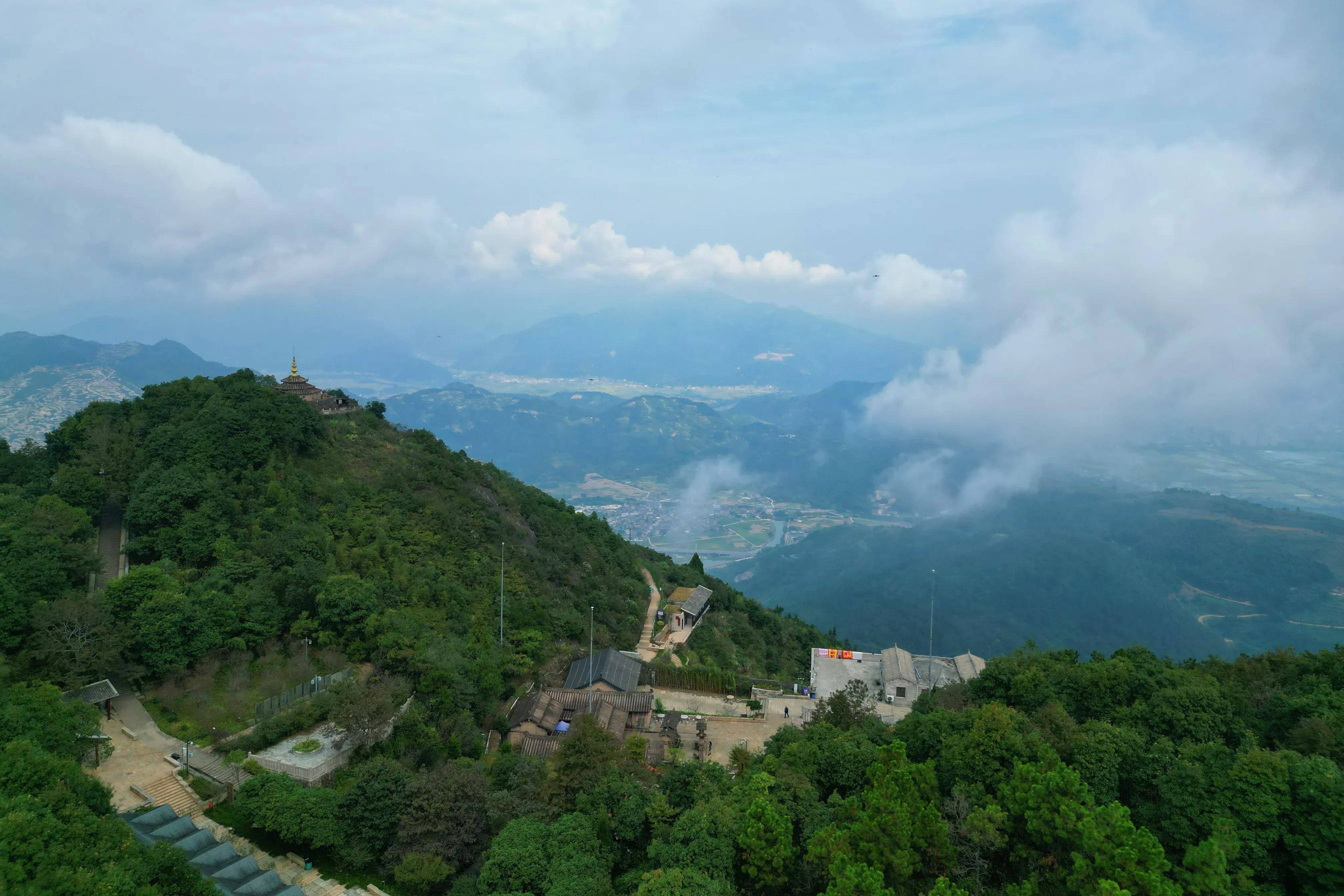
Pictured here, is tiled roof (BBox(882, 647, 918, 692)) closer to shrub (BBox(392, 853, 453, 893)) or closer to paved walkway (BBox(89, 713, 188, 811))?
shrub (BBox(392, 853, 453, 893))

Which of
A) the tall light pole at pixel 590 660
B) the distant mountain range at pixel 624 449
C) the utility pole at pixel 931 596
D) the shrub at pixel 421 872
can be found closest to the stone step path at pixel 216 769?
the shrub at pixel 421 872

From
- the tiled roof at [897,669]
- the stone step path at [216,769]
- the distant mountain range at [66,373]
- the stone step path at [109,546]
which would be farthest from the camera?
the distant mountain range at [66,373]

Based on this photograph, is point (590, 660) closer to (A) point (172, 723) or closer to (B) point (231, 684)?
A: (B) point (231, 684)

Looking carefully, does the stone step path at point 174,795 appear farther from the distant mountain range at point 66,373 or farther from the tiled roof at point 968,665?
the distant mountain range at point 66,373

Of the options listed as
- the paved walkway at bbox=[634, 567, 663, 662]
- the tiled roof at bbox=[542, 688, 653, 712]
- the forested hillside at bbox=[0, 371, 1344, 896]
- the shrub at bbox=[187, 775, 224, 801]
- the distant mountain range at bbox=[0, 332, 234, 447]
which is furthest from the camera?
the distant mountain range at bbox=[0, 332, 234, 447]

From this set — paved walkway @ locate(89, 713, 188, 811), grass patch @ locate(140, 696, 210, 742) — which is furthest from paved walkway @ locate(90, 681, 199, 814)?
grass patch @ locate(140, 696, 210, 742)

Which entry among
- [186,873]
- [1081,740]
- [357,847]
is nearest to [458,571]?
[357,847]

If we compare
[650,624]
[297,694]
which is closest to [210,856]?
[297,694]
